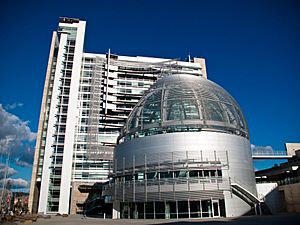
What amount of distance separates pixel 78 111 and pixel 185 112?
41.3 m

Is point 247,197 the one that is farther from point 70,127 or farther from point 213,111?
point 70,127

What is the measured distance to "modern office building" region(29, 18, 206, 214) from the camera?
57.1 metres

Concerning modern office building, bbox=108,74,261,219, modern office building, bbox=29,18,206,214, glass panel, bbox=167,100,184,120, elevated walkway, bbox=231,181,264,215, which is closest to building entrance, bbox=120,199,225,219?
modern office building, bbox=108,74,261,219

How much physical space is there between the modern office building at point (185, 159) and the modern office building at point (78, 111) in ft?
86.6

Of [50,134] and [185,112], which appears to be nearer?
[185,112]

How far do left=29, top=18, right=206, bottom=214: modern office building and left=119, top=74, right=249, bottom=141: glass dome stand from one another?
25525mm

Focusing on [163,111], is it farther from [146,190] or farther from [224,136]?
[146,190]

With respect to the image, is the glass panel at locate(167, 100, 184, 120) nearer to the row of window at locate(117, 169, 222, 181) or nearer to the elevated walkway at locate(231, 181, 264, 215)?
the row of window at locate(117, 169, 222, 181)

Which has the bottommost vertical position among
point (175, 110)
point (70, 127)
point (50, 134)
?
point (175, 110)

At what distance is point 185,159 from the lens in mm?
29812

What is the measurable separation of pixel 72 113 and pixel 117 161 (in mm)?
30218

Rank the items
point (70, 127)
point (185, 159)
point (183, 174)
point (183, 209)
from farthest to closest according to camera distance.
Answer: point (70, 127) < point (185, 159) < point (183, 174) < point (183, 209)

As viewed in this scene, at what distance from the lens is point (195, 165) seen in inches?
1147

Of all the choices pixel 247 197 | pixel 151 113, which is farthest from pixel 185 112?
pixel 247 197
